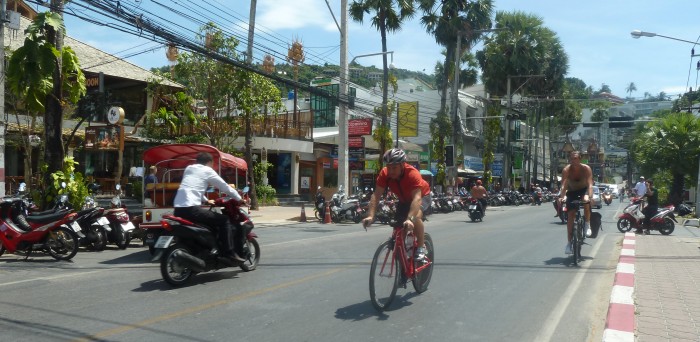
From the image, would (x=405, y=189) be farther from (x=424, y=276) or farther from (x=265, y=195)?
(x=265, y=195)

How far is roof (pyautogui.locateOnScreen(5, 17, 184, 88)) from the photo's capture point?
26795 millimetres

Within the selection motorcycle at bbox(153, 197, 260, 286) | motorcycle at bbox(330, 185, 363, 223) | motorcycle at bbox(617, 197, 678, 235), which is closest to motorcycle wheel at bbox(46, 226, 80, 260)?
motorcycle at bbox(153, 197, 260, 286)

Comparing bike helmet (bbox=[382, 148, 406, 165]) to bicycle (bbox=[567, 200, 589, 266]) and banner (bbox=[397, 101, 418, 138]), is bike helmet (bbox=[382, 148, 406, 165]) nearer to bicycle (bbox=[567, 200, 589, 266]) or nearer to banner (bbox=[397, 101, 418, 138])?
bicycle (bbox=[567, 200, 589, 266])

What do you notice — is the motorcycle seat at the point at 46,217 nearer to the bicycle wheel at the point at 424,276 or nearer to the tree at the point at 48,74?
the tree at the point at 48,74

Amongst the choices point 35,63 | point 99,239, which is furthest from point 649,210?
point 35,63

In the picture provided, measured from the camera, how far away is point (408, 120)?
40344 mm

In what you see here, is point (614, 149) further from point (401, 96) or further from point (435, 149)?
point (435, 149)

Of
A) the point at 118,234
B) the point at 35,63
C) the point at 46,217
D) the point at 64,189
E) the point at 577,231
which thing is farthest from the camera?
the point at 64,189

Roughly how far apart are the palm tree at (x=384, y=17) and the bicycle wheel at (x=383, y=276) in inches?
889

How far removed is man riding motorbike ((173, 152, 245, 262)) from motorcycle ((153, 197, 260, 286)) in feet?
0.35

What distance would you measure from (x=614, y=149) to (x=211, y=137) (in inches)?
3719

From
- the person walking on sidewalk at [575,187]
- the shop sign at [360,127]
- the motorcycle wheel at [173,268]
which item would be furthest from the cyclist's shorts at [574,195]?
the shop sign at [360,127]

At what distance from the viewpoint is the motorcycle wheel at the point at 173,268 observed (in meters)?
7.88

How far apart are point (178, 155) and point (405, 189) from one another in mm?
7170
